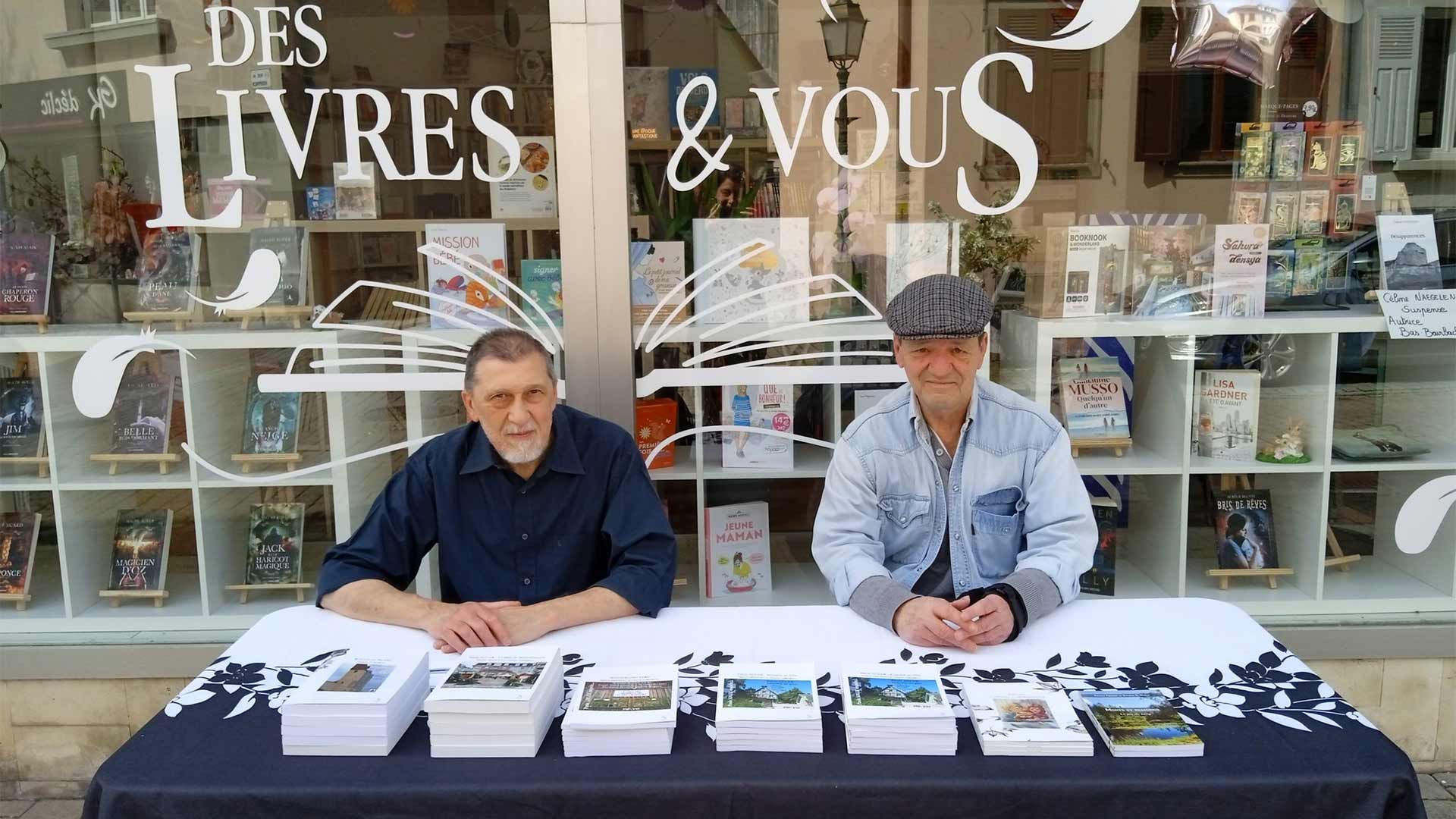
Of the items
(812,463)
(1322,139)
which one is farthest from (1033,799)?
(1322,139)

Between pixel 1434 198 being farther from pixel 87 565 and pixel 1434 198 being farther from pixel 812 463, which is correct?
pixel 87 565

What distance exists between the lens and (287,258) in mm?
3373

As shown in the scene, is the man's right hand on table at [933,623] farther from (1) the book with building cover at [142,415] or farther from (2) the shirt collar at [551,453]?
(1) the book with building cover at [142,415]

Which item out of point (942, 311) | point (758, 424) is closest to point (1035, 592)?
point (942, 311)

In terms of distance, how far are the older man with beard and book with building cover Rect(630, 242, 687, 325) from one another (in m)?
0.93

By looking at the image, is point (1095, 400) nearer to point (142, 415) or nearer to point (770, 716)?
point (770, 716)

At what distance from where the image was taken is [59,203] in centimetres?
336

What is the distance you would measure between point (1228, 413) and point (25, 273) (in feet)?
13.2

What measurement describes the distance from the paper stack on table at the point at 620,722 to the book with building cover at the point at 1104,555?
2.33m

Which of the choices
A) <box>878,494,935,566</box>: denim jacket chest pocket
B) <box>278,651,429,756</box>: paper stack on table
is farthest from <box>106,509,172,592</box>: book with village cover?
<box>878,494,935,566</box>: denim jacket chest pocket

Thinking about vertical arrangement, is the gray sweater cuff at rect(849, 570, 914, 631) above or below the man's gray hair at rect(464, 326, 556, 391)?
below

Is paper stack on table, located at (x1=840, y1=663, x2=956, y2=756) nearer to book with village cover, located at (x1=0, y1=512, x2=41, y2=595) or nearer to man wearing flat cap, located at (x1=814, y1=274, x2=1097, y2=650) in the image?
man wearing flat cap, located at (x1=814, y1=274, x2=1097, y2=650)

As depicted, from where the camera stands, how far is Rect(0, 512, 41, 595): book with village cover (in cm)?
343

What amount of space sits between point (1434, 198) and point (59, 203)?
455cm
